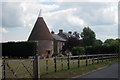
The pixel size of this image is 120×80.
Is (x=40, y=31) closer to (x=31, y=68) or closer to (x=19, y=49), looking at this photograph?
(x=19, y=49)

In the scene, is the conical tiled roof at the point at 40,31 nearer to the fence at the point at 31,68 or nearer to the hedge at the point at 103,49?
the hedge at the point at 103,49

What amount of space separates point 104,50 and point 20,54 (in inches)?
1046

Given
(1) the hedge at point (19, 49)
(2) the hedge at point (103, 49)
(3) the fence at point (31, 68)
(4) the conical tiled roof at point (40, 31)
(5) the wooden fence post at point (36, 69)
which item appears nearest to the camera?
(3) the fence at point (31, 68)

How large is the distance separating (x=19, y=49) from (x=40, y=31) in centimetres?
1104

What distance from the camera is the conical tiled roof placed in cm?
6344

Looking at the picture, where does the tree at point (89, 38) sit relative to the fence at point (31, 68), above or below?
above

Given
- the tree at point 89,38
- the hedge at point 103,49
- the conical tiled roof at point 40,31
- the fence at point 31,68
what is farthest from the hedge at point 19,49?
the tree at point 89,38

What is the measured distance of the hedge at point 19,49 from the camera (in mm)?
54719

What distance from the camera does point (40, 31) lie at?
63.9 metres

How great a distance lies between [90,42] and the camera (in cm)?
9044

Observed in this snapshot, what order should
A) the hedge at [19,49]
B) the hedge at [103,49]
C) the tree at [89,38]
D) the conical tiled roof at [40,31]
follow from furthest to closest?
the tree at [89,38]
the conical tiled roof at [40,31]
the hedge at [19,49]
the hedge at [103,49]

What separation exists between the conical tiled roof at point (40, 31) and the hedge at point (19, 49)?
26.8 feet

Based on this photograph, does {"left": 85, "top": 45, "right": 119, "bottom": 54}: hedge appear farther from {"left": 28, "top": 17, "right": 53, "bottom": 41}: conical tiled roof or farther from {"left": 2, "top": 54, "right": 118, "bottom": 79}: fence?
{"left": 28, "top": 17, "right": 53, "bottom": 41}: conical tiled roof

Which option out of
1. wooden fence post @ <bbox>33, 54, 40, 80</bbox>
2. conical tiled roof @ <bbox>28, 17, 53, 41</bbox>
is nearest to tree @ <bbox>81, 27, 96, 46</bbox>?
conical tiled roof @ <bbox>28, 17, 53, 41</bbox>
